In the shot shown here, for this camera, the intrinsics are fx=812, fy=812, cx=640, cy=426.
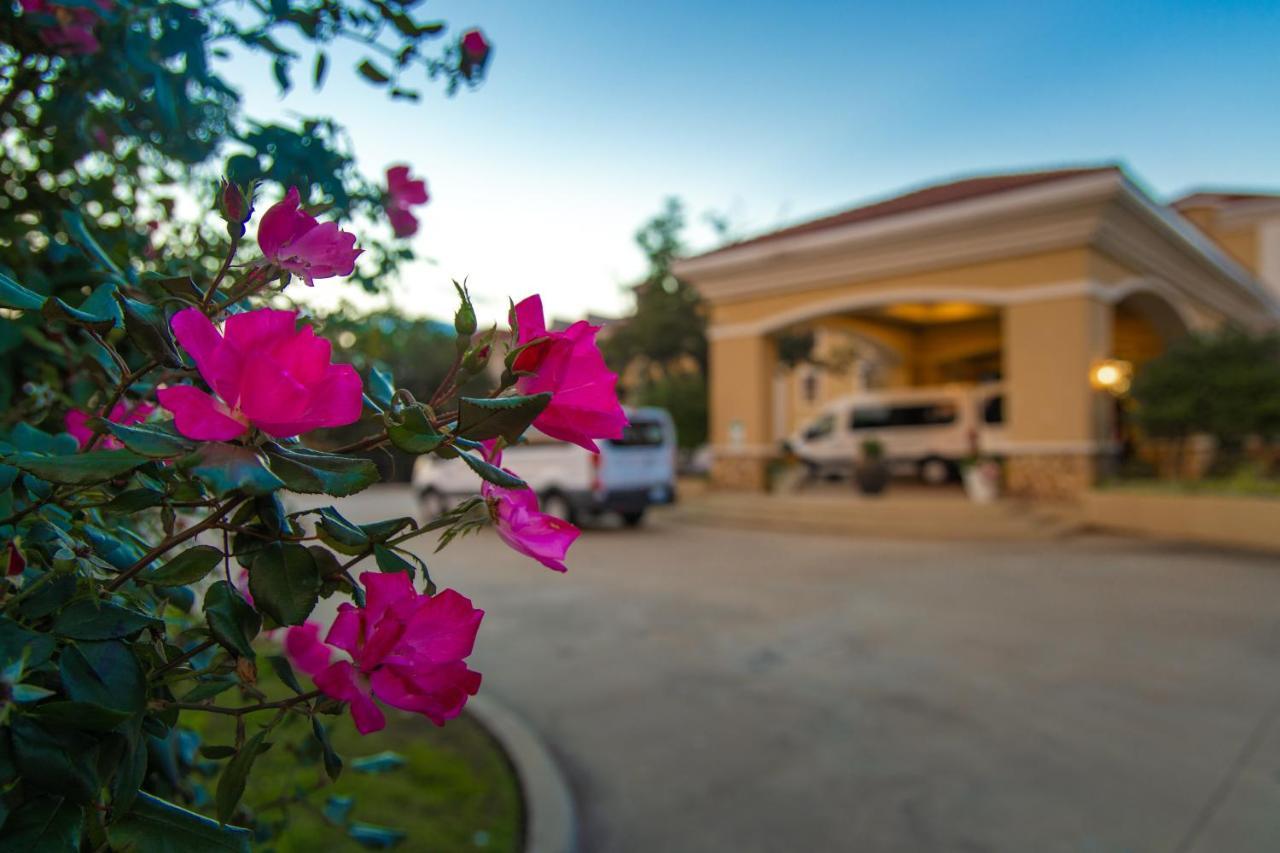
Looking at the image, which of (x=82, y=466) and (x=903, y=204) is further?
(x=903, y=204)

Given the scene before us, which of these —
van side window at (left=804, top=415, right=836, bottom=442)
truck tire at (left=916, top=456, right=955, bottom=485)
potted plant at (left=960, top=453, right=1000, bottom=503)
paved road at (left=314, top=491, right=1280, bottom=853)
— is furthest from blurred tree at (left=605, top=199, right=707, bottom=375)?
paved road at (left=314, top=491, right=1280, bottom=853)

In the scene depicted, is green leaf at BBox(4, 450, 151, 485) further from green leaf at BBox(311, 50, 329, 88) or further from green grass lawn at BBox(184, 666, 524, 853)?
green grass lawn at BBox(184, 666, 524, 853)

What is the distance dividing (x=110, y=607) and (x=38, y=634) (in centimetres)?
6

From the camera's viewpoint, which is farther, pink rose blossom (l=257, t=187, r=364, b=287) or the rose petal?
pink rose blossom (l=257, t=187, r=364, b=287)

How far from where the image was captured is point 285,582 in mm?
721

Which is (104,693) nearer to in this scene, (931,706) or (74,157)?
(74,157)

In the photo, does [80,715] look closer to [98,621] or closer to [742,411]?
[98,621]

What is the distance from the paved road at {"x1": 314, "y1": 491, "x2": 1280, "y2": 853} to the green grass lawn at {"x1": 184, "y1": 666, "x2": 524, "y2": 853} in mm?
405

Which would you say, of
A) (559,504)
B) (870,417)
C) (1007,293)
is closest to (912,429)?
(870,417)

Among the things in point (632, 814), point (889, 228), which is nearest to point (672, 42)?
point (632, 814)

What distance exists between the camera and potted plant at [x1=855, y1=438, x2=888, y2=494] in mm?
14977

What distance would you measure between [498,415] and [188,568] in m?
0.32

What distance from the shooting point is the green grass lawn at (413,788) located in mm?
2836

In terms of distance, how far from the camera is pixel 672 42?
695cm
